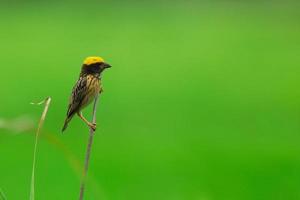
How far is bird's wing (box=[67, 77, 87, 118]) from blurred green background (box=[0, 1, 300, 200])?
0.14 meters

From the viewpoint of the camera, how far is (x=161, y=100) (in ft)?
44.4

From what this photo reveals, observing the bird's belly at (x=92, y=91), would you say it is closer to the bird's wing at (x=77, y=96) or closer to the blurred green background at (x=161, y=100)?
the bird's wing at (x=77, y=96)

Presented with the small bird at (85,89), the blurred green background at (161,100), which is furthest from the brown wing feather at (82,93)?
the blurred green background at (161,100)

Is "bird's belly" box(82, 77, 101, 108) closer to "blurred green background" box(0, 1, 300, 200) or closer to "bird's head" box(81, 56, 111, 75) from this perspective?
"bird's head" box(81, 56, 111, 75)

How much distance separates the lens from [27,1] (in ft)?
88.0

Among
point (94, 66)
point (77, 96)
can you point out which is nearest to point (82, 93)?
point (77, 96)

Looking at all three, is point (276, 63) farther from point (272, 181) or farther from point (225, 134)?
point (272, 181)

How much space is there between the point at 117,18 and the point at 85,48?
6.05 metres

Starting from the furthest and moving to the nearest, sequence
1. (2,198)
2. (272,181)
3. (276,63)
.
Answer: (276,63)
(272,181)
(2,198)

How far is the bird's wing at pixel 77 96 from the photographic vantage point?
8.65ft

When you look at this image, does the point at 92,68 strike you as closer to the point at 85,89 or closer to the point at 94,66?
the point at 94,66

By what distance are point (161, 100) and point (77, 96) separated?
428 inches

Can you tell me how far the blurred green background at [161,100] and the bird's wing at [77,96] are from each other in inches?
5.6

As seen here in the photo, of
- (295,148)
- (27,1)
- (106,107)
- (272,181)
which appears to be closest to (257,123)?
(295,148)
